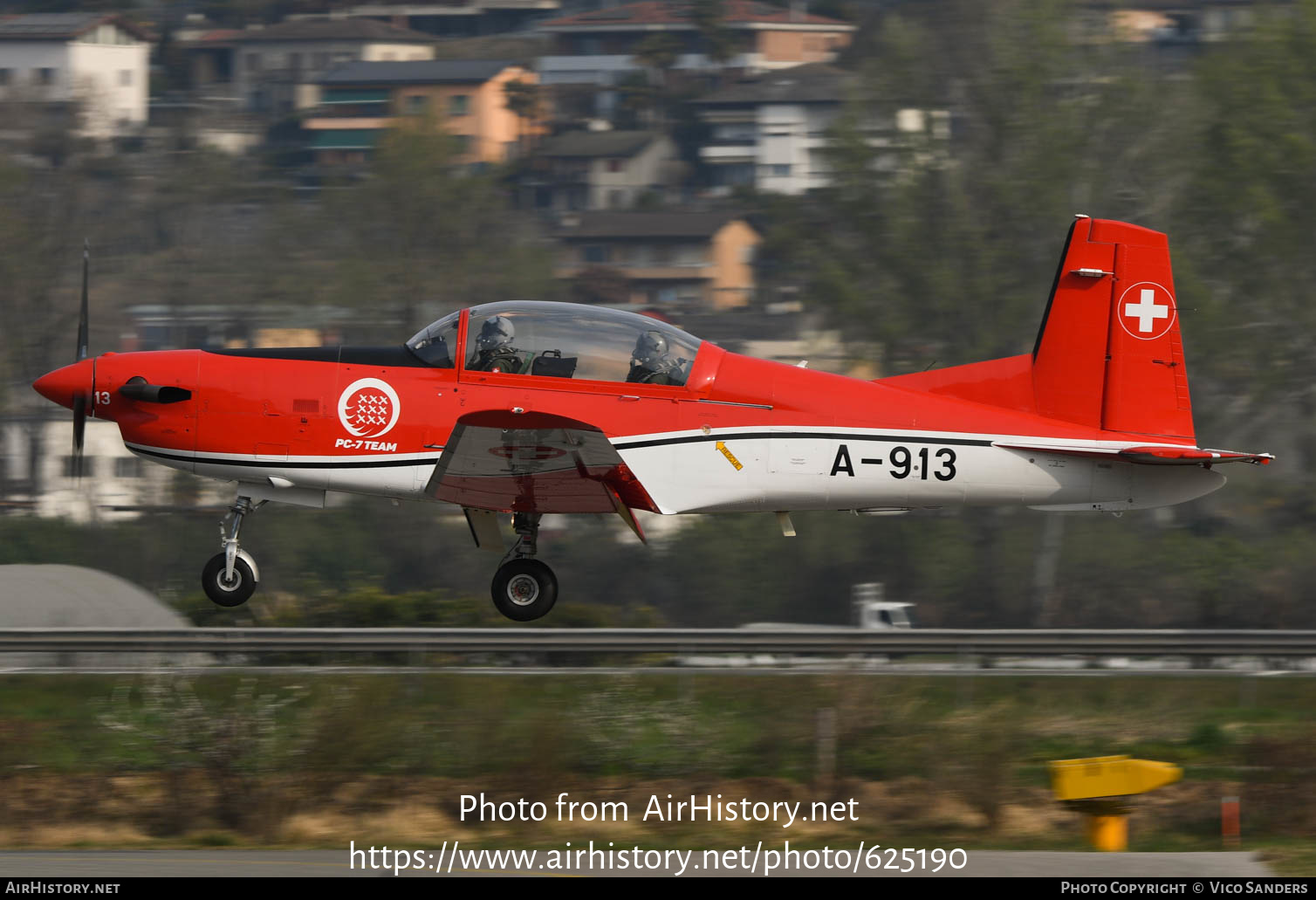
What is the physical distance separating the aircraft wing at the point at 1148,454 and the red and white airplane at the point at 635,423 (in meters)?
0.02

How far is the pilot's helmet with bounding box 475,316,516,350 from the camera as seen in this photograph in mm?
11000

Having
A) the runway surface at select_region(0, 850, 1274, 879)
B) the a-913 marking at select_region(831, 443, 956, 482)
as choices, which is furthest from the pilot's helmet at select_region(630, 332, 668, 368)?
the runway surface at select_region(0, 850, 1274, 879)

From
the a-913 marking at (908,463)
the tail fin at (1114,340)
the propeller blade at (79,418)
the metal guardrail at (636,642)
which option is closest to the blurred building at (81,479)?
the metal guardrail at (636,642)

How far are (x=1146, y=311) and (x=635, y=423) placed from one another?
163 inches

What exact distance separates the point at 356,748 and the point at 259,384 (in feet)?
18.7

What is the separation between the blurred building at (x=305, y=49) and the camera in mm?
70812

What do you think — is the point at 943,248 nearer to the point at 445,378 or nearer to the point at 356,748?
the point at 356,748

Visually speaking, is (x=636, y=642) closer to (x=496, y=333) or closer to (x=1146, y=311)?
(x=496, y=333)

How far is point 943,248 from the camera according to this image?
3356 cm

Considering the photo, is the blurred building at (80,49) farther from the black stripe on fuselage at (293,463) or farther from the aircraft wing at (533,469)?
the aircraft wing at (533,469)

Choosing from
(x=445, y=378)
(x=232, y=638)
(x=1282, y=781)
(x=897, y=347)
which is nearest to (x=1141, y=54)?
(x=897, y=347)

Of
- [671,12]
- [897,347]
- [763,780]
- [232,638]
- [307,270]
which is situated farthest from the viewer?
[671,12]

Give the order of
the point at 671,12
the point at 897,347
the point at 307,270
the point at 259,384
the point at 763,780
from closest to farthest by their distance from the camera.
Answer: the point at 259,384 → the point at 763,780 → the point at 897,347 → the point at 307,270 → the point at 671,12

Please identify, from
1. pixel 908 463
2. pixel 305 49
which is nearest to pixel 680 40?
pixel 305 49
